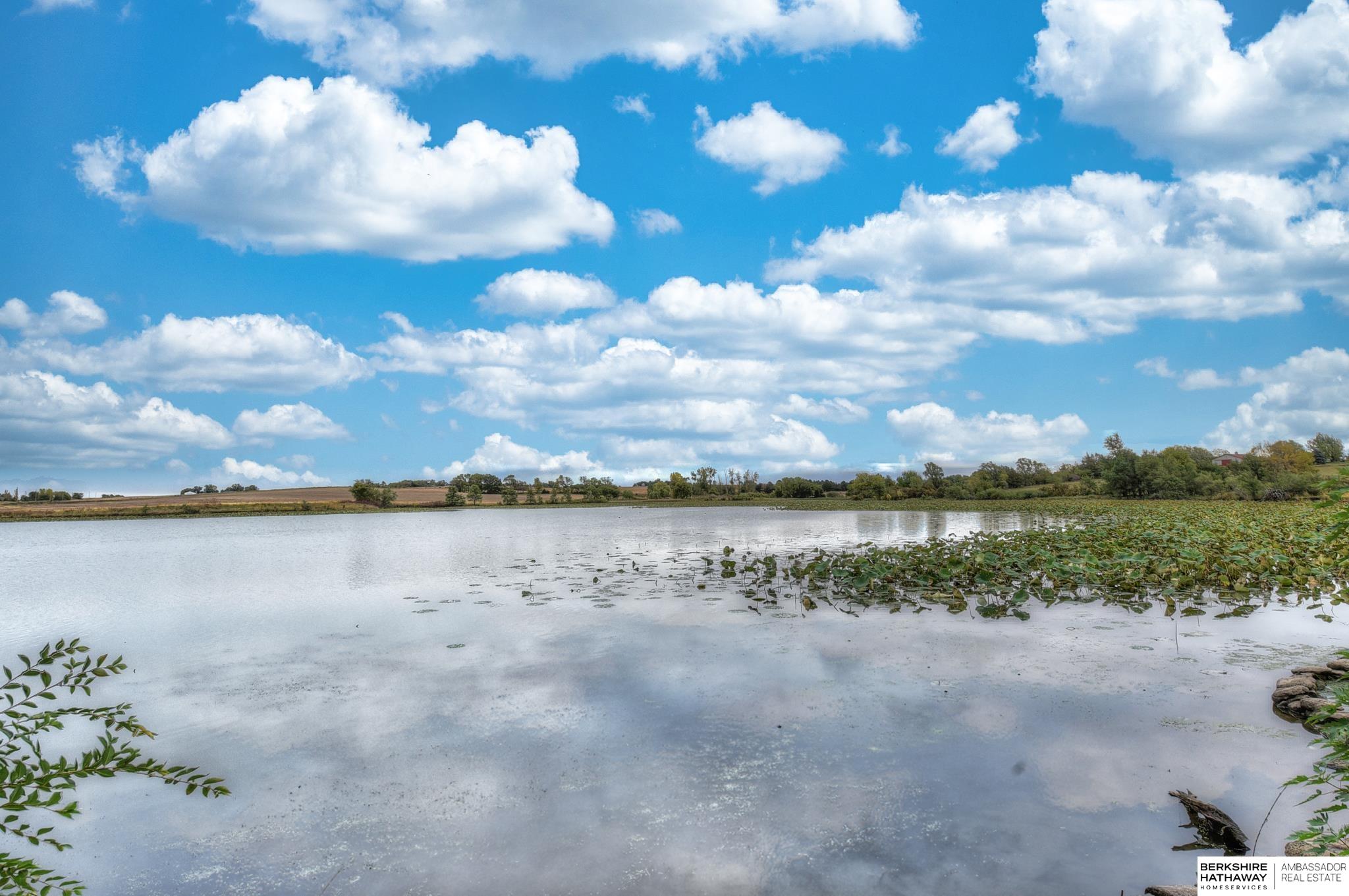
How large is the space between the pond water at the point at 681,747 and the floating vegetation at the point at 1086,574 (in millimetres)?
1148

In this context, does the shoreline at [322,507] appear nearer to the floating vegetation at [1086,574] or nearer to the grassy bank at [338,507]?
the grassy bank at [338,507]

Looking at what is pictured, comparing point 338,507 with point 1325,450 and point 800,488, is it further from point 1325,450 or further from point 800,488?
point 1325,450

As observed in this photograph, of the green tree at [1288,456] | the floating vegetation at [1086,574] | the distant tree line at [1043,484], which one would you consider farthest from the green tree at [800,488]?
the floating vegetation at [1086,574]

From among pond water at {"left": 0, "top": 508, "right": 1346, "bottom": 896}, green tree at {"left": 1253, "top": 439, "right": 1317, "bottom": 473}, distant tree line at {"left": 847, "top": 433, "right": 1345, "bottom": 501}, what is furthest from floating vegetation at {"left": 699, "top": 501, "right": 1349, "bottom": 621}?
green tree at {"left": 1253, "top": 439, "right": 1317, "bottom": 473}

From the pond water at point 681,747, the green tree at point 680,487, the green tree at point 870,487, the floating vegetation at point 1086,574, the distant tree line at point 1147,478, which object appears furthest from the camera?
the green tree at point 680,487

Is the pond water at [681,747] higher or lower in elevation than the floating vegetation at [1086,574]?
lower

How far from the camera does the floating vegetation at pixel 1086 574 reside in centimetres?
1423

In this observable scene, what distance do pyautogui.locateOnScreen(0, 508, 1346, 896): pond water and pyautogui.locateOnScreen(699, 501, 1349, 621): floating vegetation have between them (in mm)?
1148

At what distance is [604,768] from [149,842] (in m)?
3.58

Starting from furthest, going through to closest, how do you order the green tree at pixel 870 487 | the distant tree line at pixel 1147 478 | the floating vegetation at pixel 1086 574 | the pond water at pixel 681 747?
the green tree at pixel 870 487, the distant tree line at pixel 1147 478, the floating vegetation at pixel 1086 574, the pond water at pixel 681 747

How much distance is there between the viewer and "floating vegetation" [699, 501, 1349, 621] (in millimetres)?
14234

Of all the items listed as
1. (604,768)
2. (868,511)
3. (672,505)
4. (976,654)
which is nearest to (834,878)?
(604,768)

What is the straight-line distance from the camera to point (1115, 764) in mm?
6594

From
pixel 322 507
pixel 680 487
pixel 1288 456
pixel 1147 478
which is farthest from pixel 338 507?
pixel 1288 456
